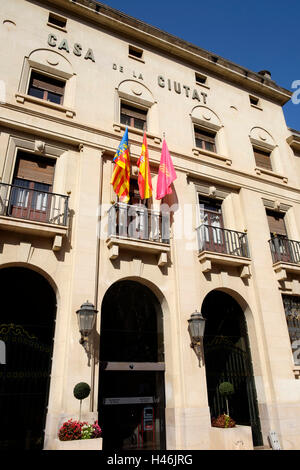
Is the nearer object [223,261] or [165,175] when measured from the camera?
[165,175]

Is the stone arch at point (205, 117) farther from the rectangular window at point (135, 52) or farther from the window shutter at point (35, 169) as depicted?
the window shutter at point (35, 169)

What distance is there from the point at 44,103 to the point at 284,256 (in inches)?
390

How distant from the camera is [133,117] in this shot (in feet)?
40.4

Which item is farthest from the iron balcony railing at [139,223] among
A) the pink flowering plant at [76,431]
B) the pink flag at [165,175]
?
the pink flowering plant at [76,431]

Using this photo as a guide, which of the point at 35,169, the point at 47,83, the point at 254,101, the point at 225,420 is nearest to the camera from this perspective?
the point at 225,420

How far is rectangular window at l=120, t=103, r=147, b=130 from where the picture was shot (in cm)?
1214

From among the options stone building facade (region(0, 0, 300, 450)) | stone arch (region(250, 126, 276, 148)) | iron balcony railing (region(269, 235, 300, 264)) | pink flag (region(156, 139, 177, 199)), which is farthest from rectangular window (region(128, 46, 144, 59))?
iron balcony railing (region(269, 235, 300, 264))

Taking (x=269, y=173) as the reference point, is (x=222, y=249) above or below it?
below

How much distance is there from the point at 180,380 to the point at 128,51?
1205 cm

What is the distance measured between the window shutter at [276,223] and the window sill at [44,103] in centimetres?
841

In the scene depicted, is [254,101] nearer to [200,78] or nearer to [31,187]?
[200,78]

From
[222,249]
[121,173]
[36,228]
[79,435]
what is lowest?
[79,435]

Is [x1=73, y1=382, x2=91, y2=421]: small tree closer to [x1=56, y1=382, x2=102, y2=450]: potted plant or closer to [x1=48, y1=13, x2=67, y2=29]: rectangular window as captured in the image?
[x1=56, y1=382, x2=102, y2=450]: potted plant

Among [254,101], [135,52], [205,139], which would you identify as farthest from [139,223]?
[254,101]
